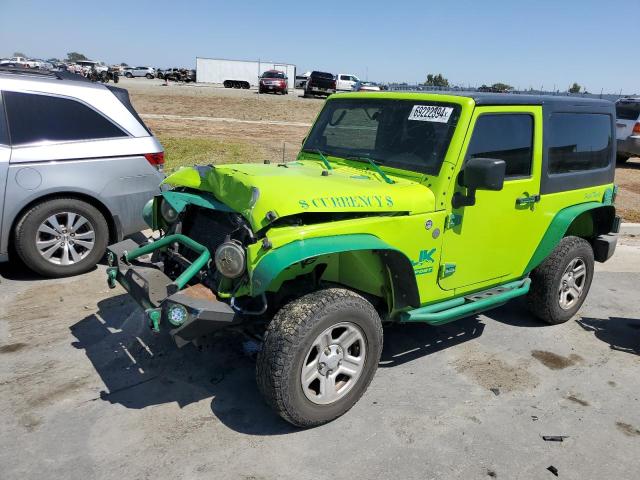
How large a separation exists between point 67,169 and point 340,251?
3.41 m

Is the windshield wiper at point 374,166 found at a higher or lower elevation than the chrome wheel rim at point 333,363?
higher

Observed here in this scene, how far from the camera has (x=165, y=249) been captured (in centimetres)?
383

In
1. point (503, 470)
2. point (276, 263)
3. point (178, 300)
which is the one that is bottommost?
point (503, 470)

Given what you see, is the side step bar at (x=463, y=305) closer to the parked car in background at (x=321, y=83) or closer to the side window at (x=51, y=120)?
the side window at (x=51, y=120)

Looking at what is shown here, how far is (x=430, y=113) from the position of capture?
3990 mm

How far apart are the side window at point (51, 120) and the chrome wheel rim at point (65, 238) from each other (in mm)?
768

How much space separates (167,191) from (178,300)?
122cm

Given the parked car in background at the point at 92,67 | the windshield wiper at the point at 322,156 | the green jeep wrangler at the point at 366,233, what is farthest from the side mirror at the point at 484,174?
the parked car in background at the point at 92,67

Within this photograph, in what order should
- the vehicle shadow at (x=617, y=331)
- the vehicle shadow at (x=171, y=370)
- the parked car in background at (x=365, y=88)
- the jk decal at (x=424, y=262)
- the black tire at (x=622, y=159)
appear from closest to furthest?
the vehicle shadow at (x=171, y=370), the jk decal at (x=424, y=262), the vehicle shadow at (x=617, y=331), the parked car in background at (x=365, y=88), the black tire at (x=622, y=159)

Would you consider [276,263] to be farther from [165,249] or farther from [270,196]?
[165,249]

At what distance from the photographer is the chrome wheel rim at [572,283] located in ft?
16.4

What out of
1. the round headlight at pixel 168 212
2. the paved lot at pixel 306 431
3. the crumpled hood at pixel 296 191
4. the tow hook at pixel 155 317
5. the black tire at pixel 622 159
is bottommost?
the paved lot at pixel 306 431

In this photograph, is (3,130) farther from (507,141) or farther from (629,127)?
(629,127)

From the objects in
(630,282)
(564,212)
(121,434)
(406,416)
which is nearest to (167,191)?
(121,434)
